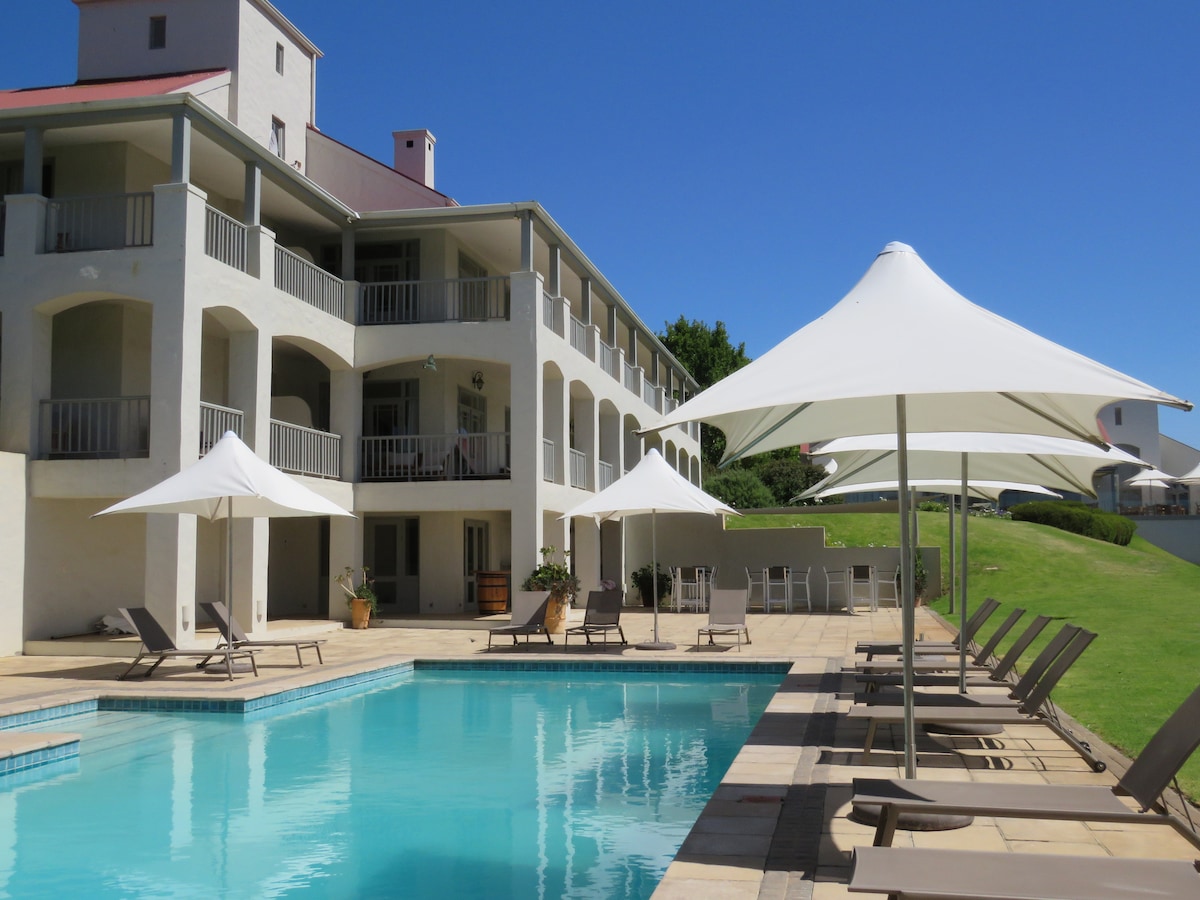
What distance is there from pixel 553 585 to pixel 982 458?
33.7 feet

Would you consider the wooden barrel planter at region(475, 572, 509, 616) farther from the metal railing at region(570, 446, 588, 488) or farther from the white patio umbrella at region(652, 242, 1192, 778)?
the white patio umbrella at region(652, 242, 1192, 778)

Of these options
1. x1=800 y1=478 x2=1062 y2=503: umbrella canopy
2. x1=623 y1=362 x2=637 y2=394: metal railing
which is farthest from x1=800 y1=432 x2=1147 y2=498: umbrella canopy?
x1=623 y1=362 x2=637 y2=394: metal railing

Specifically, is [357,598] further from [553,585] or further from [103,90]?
[103,90]

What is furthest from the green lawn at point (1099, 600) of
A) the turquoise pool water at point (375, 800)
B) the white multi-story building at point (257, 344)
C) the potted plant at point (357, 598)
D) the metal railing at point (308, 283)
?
the metal railing at point (308, 283)

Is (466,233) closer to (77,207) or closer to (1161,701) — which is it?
(77,207)

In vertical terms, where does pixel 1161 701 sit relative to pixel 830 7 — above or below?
below

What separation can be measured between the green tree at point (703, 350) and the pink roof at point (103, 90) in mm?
35425

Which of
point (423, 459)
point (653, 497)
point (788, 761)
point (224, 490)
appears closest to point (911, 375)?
point (788, 761)

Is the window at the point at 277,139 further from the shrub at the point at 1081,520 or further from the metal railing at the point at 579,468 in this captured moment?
the shrub at the point at 1081,520

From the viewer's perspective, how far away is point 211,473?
39.9 feet

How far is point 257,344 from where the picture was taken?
1723cm

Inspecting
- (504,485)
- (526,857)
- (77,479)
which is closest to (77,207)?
(77,479)

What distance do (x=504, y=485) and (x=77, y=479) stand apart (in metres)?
7.32

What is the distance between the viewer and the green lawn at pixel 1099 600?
31.2ft
